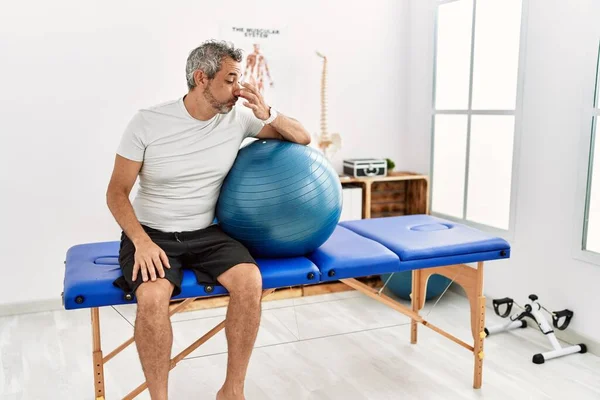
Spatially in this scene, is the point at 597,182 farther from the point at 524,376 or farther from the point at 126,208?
the point at 126,208

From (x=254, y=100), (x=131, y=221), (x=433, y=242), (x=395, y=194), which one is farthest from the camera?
(x=395, y=194)

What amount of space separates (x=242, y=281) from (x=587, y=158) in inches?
72.3

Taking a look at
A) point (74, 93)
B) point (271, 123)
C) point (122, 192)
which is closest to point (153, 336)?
point (122, 192)

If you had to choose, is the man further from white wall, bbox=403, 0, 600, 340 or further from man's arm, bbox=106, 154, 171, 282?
white wall, bbox=403, 0, 600, 340

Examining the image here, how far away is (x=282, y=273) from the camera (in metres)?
2.17

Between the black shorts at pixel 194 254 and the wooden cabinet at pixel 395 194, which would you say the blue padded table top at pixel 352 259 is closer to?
the black shorts at pixel 194 254

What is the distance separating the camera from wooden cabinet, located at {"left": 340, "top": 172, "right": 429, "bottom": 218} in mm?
3928

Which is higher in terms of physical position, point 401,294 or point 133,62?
point 133,62

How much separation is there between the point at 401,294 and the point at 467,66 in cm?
145

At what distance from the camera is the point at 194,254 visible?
2.23m

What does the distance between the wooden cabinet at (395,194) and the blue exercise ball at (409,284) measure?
48 centimetres

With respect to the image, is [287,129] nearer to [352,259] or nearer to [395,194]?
[352,259]

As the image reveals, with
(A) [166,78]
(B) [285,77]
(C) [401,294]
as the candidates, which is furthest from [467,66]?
(A) [166,78]

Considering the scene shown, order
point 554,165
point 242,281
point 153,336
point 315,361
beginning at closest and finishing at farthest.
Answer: point 153,336 < point 242,281 < point 315,361 < point 554,165
